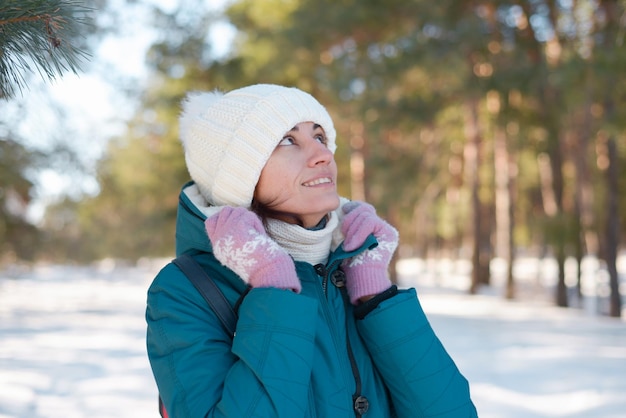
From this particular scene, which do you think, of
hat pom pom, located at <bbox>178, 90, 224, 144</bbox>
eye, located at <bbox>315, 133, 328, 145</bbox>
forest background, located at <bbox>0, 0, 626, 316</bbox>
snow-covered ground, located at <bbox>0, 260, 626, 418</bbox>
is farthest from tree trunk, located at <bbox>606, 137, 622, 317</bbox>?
hat pom pom, located at <bbox>178, 90, 224, 144</bbox>

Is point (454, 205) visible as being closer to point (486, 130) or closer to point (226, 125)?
point (486, 130)

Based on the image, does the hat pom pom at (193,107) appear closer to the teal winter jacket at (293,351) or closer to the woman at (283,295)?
the woman at (283,295)

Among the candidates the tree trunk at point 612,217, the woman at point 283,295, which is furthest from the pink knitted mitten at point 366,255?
the tree trunk at point 612,217

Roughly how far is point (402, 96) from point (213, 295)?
1389cm

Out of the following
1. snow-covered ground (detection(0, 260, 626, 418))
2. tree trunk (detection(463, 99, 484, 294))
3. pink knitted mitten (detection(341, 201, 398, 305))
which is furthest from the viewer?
tree trunk (detection(463, 99, 484, 294))

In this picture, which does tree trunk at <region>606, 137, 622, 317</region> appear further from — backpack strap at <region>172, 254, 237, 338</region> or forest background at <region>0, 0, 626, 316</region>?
backpack strap at <region>172, 254, 237, 338</region>

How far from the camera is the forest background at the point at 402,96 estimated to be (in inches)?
357

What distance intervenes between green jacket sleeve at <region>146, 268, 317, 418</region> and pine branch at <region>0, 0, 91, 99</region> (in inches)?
29.6

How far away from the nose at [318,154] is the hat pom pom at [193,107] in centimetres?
36

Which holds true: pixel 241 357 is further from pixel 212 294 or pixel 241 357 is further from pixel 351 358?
pixel 351 358

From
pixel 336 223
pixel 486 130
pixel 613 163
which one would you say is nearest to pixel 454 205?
pixel 486 130

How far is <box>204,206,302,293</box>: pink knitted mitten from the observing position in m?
1.50

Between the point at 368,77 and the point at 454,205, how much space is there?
13.1m

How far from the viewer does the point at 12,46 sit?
1.67 metres
